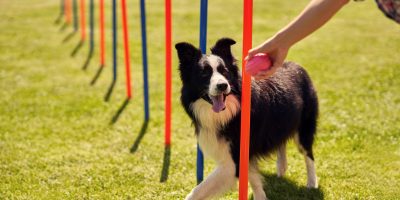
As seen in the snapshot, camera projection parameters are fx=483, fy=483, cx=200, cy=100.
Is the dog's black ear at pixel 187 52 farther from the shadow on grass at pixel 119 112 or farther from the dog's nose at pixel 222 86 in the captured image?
the shadow on grass at pixel 119 112

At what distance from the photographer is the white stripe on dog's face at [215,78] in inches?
162

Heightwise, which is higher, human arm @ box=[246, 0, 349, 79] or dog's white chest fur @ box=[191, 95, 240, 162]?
human arm @ box=[246, 0, 349, 79]

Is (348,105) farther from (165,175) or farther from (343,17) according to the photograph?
(343,17)

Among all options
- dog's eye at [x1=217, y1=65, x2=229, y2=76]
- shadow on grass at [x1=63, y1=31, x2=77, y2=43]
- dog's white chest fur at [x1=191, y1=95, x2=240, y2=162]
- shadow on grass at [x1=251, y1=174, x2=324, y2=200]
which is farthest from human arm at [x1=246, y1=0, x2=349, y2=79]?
shadow on grass at [x1=63, y1=31, x2=77, y2=43]

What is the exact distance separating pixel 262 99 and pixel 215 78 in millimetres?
608

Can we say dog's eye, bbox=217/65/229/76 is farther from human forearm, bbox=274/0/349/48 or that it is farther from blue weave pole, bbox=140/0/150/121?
blue weave pole, bbox=140/0/150/121

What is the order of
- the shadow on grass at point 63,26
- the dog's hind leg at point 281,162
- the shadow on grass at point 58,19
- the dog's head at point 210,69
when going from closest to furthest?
the dog's head at point 210,69, the dog's hind leg at point 281,162, the shadow on grass at point 63,26, the shadow on grass at point 58,19

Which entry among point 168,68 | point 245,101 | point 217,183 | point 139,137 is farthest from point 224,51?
point 139,137

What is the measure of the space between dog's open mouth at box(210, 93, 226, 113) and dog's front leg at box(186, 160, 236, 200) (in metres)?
0.53

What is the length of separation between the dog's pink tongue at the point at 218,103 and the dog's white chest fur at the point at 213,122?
9 centimetres

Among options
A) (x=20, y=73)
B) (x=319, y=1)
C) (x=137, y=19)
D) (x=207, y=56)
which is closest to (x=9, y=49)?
(x=20, y=73)

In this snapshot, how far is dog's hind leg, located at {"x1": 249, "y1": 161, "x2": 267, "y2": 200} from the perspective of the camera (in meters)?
4.65

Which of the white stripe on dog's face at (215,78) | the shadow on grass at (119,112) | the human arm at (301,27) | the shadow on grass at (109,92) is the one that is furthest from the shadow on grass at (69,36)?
the human arm at (301,27)

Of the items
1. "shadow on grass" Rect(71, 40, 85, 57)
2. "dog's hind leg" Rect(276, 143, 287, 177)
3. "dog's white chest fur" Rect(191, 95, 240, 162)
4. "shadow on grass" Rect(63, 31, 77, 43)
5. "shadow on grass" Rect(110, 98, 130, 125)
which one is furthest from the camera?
"shadow on grass" Rect(63, 31, 77, 43)
